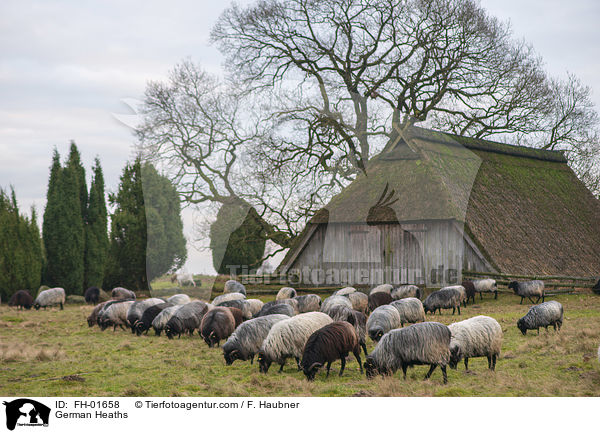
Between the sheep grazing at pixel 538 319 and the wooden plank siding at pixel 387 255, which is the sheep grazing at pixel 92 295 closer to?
the wooden plank siding at pixel 387 255

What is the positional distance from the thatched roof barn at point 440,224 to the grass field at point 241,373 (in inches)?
238

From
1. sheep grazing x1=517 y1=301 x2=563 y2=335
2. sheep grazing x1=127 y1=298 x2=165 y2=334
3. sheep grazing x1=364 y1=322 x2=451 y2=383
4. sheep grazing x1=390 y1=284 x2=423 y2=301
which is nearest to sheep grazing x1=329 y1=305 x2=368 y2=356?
sheep grazing x1=364 y1=322 x2=451 y2=383

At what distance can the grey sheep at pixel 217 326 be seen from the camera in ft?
42.2

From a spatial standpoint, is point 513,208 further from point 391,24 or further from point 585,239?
point 391,24

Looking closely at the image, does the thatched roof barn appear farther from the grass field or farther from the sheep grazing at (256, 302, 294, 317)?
the sheep grazing at (256, 302, 294, 317)

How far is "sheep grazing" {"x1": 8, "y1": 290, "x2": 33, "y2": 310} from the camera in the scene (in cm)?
2469

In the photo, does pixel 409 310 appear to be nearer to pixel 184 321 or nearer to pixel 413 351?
pixel 413 351

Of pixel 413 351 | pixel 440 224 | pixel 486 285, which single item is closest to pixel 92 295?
pixel 440 224

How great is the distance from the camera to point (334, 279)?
2320 centimetres

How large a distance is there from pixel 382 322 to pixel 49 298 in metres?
19.0

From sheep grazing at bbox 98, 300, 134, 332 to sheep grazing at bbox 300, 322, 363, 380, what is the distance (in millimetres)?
10114
